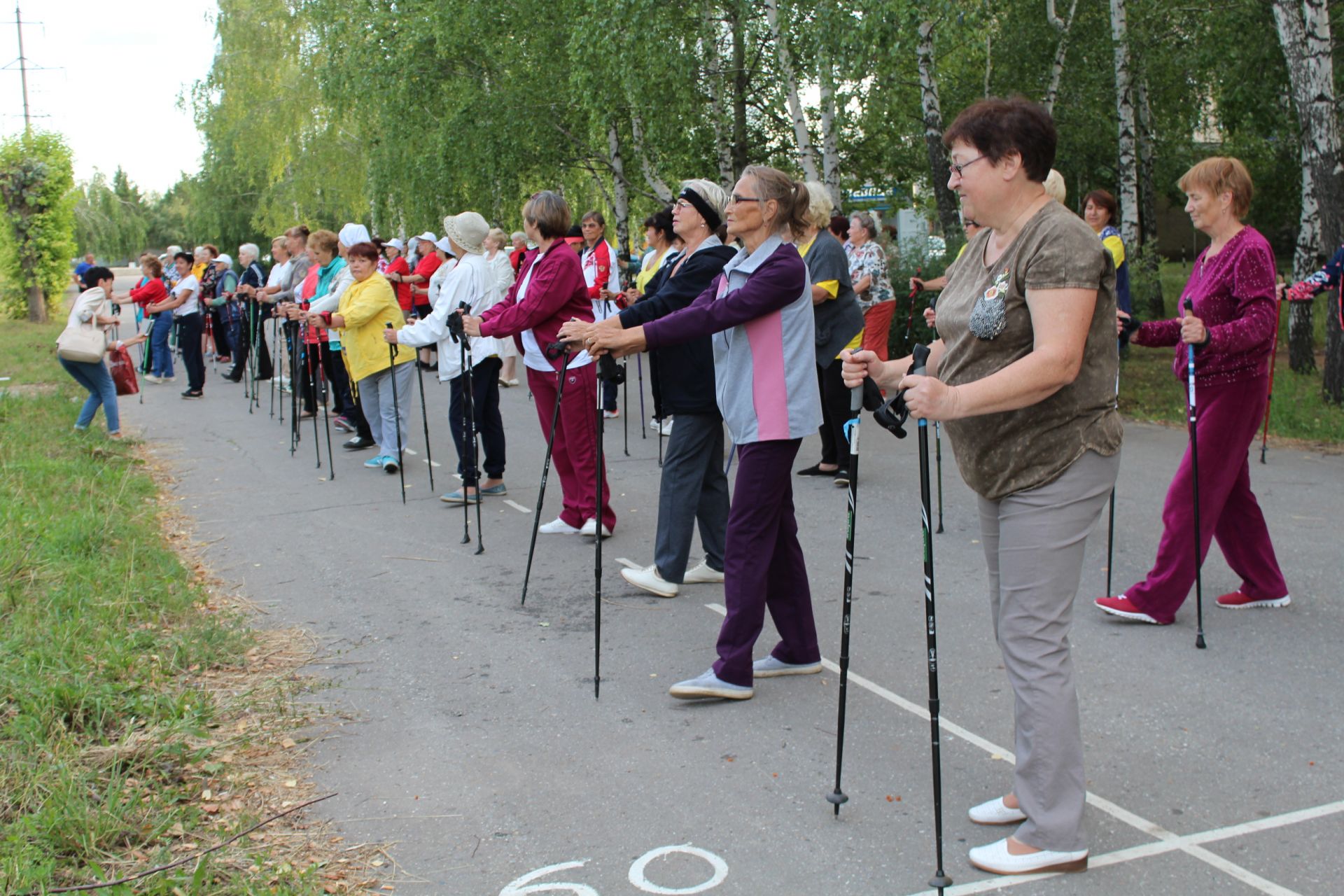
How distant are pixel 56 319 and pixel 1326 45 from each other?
30679mm

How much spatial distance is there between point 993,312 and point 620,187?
21.6 metres

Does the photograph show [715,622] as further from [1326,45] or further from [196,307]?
[196,307]

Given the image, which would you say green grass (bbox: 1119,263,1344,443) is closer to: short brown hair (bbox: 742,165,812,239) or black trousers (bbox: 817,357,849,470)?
black trousers (bbox: 817,357,849,470)

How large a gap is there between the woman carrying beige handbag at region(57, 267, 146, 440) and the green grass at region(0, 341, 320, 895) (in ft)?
10.3

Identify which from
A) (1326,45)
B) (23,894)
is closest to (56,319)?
(1326,45)

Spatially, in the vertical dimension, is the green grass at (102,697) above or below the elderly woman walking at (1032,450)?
below

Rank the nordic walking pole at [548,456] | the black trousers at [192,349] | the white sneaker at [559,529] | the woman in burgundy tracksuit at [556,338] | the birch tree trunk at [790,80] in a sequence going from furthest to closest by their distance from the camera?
the birch tree trunk at [790,80]
the black trousers at [192,349]
the white sneaker at [559,529]
the woman in burgundy tracksuit at [556,338]
the nordic walking pole at [548,456]

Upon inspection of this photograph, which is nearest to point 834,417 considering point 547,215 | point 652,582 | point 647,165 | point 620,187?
point 547,215

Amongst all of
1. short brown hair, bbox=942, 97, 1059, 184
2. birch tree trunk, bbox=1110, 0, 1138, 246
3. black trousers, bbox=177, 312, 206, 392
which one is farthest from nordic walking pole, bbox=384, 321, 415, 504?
birch tree trunk, bbox=1110, 0, 1138, 246

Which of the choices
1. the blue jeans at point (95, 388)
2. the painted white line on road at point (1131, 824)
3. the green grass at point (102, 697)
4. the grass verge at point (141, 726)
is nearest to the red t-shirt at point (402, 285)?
Result: the blue jeans at point (95, 388)

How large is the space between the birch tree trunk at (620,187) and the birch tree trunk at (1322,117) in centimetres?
1322

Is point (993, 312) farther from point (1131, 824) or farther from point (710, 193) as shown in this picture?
point (710, 193)

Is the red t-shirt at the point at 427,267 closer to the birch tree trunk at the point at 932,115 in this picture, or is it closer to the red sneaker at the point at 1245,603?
the birch tree trunk at the point at 932,115

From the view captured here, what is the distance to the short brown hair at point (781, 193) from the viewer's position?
489 centimetres
